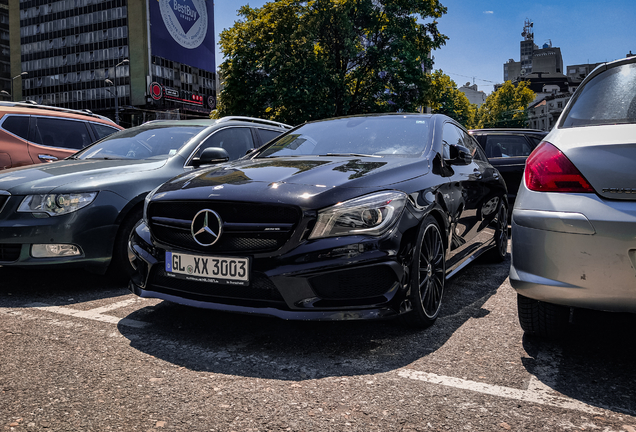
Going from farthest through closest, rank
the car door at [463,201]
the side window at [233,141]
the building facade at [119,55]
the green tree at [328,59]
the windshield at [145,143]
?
the building facade at [119,55], the green tree at [328,59], the side window at [233,141], the windshield at [145,143], the car door at [463,201]

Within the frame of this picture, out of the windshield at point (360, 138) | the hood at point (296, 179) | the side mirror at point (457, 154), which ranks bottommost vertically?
the hood at point (296, 179)

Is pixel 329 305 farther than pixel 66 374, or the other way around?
pixel 329 305

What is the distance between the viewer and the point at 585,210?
2484mm

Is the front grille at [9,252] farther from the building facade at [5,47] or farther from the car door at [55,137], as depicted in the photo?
the building facade at [5,47]

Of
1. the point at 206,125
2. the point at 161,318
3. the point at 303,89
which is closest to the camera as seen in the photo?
the point at 161,318

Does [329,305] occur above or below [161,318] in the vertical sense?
above

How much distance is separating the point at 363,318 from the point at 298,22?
2516 centimetres

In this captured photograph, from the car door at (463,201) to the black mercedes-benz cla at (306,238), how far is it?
0.42 feet

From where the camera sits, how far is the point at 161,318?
364 centimetres

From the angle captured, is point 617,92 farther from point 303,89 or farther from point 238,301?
point 303,89

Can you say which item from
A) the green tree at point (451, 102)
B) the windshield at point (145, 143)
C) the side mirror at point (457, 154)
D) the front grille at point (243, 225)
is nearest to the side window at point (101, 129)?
the windshield at point (145, 143)

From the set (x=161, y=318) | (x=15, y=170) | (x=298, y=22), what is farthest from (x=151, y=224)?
(x=298, y=22)

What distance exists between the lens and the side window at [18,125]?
275 inches

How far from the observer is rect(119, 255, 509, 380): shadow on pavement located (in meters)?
2.79
